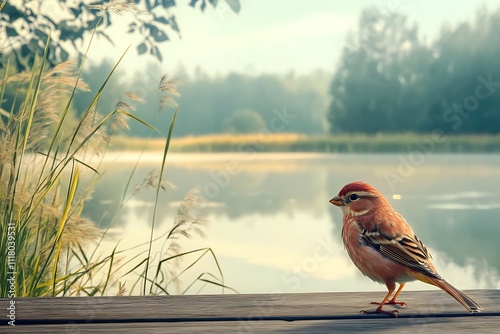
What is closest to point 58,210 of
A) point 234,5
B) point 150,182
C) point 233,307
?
point 150,182

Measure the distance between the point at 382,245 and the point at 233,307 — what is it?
0.48 meters

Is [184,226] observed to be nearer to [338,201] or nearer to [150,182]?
[150,182]

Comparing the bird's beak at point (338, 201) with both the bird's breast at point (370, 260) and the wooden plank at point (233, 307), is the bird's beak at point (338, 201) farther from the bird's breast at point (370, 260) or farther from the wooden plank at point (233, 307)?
the wooden plank at point (233, 307)

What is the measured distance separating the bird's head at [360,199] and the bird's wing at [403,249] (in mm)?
89

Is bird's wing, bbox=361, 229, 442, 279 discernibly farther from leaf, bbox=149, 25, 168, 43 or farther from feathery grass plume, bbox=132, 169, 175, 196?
leaf, bbox=149, 25, 168, 43

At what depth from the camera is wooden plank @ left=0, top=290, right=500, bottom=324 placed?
2.02 m

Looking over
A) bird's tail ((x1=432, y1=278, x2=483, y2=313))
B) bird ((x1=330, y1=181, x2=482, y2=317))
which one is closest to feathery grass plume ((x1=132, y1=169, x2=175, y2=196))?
bird ((x1=330, y1=181, x2=482, y2=317))

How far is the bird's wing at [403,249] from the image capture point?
2088 mm

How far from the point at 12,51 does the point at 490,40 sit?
4767 millimetres

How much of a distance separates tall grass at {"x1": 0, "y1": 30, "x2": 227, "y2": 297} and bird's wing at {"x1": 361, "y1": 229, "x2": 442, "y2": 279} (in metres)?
0.97

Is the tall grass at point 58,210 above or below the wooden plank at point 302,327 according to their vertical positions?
above

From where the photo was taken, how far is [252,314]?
204cm

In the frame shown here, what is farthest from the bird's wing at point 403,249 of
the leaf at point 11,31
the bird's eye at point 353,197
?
the leaf at point 11,31

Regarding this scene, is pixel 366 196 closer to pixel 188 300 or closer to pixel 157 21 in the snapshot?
pixel 188 300
